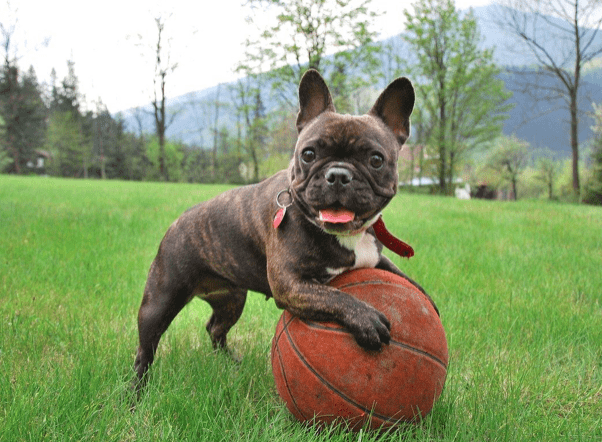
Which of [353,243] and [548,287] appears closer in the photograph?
[353,243]

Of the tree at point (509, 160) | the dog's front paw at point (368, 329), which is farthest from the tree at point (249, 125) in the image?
the dog's front paw at point (368, 329)

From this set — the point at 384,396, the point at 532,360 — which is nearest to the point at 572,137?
the point at 532,360

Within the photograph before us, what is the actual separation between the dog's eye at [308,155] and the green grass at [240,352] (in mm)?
1511

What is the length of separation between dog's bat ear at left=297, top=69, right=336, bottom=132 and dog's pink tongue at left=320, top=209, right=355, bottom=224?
0.84 metres

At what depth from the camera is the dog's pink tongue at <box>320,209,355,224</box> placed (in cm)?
243

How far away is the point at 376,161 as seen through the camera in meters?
2.62

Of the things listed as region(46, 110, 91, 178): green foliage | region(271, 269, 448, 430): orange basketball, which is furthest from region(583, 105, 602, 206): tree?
region(46, 110, 91, 178): green foliage

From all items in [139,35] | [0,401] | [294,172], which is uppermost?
[139,35]

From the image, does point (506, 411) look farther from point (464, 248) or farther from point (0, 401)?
point (464, 248)

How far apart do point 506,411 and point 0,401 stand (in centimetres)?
305

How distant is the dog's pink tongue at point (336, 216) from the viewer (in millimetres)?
2428

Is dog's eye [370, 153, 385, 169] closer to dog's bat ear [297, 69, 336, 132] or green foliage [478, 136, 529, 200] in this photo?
dog's bat ear [297, 69, 336, 132]

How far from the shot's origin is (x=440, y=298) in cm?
539

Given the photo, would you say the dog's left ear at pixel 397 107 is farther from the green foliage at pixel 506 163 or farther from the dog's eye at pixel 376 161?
the green foliage at pixel 506 163
